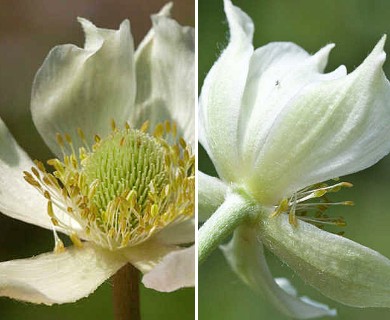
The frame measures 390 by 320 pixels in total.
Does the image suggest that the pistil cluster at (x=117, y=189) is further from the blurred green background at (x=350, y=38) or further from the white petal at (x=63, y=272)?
the blurred green background at (x=350, y=38)

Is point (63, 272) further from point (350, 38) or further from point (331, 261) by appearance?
point (350, 38)

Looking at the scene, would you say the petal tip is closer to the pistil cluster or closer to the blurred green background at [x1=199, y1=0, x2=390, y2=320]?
the pistil cluster

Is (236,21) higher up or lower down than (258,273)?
higher up

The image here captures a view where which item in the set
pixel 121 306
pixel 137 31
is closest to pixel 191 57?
pixel 137 31

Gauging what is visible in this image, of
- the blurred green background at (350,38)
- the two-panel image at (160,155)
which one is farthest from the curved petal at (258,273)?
the blurred green background at (350,38)

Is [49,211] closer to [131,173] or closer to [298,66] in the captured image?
[131,173]

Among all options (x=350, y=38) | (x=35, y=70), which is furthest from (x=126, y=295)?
(x=350, y=38)

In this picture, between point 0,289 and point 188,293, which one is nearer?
point 0,289
